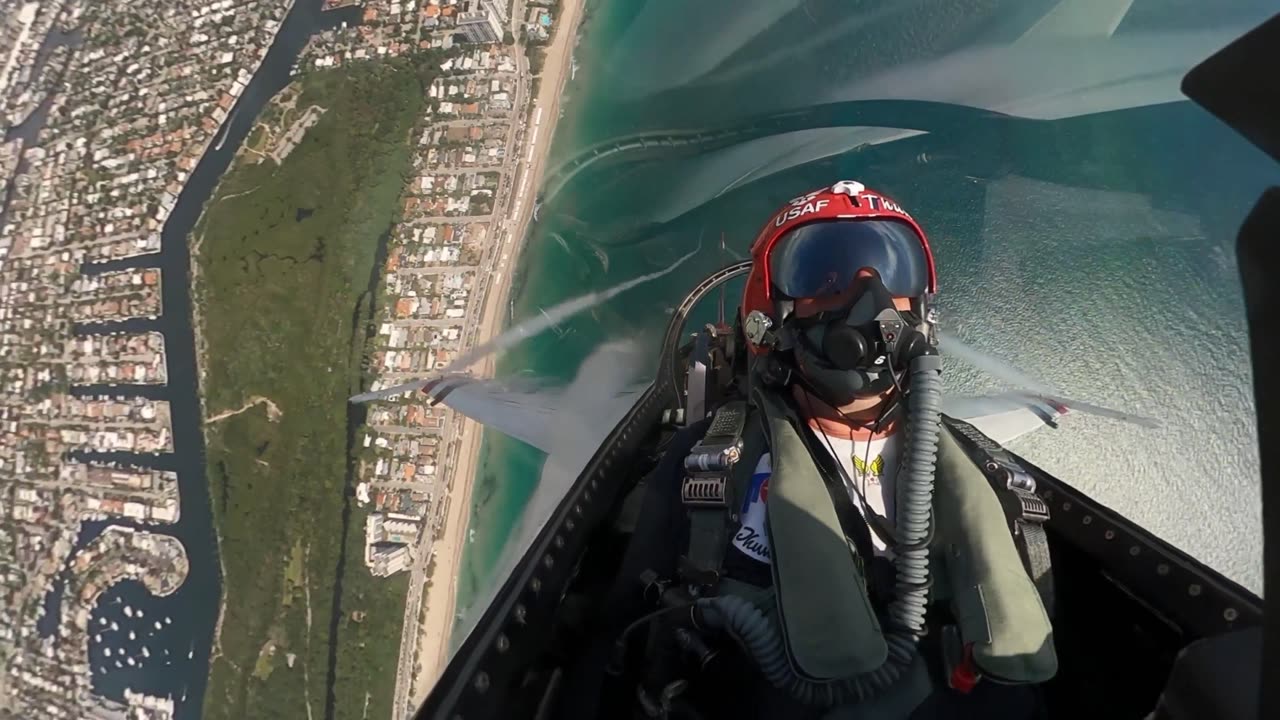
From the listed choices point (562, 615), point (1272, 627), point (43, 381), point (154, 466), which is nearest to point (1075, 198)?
point (562, 615)

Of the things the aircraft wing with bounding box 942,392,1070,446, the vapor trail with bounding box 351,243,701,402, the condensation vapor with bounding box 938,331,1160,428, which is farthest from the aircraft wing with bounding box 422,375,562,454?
the condensation vapor with bounding box 938,331,1160,428

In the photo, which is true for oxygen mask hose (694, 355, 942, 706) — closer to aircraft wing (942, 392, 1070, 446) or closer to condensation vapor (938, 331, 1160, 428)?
aircraft wing (942, 392, 1070, 446)

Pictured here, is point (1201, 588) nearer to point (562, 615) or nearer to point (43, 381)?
point (562, 615)

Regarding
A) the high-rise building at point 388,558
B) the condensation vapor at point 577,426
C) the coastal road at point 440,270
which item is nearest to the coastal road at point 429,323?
the coastal road at point 440,270

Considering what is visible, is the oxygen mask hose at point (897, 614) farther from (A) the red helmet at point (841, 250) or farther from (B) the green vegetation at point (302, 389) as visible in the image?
(B) the green vegetation at point (302, 389)

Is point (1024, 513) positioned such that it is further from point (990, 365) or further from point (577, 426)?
point (577, 426)
